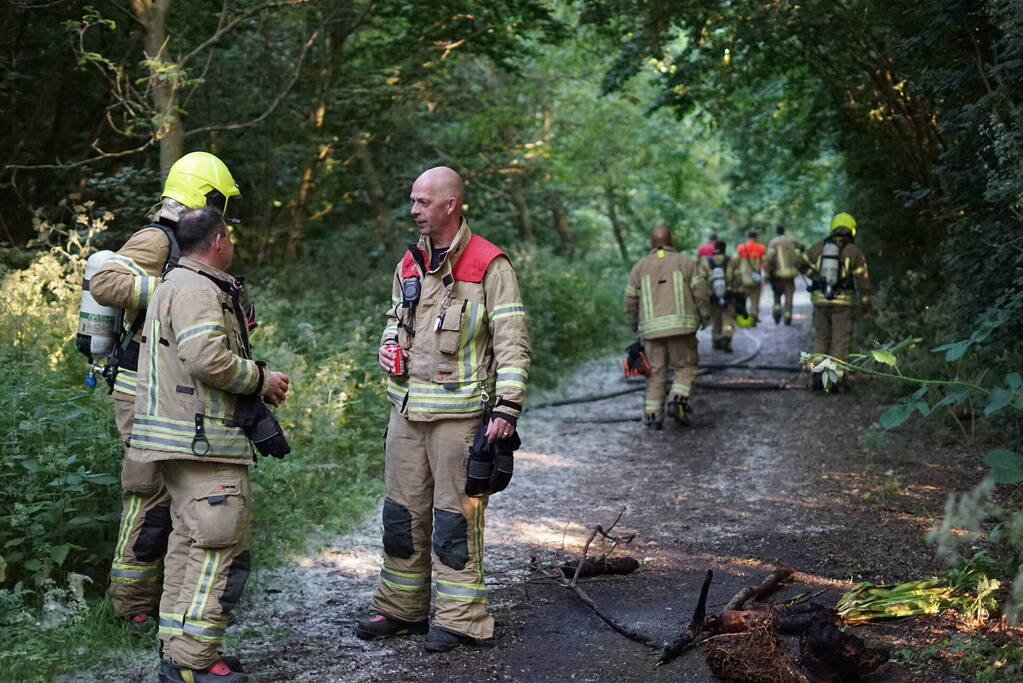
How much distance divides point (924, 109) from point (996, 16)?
19.1ft

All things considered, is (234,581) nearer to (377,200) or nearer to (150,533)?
(150,533)

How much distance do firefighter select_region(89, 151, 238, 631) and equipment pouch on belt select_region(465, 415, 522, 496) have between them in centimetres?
155

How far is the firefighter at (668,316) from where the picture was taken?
10.9 metres

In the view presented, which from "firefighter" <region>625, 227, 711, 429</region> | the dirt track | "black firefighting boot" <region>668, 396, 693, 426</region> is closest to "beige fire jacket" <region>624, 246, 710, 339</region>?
"firefighter" <region>625, 227, 711, 429</region>

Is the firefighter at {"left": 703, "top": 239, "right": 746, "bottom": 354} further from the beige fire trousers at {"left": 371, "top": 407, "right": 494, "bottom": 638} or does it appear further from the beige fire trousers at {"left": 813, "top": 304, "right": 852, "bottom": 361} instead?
the beige fire trousers at {"left": 371, "top": 407, "right": 494, "bottom": 638}

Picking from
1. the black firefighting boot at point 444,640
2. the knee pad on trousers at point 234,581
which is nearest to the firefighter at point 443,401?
the black firefighting boot at point 444,640

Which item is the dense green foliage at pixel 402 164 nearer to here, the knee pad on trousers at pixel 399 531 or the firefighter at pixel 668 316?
the knee pad on trousers at pixel 399 531

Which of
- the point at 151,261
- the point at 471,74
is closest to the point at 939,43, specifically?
the point at 151,261

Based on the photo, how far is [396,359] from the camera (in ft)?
16.7

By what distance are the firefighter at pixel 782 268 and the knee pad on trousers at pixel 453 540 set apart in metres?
14.4

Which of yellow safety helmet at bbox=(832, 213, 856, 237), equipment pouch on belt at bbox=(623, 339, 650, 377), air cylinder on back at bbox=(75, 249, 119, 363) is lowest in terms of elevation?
equipment pouch on belt at bbox=(623, 339, 650, 377)

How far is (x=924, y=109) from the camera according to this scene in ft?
35.8

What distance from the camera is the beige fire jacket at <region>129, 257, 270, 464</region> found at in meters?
4.20

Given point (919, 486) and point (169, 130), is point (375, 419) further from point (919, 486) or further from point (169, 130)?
point (919, 486)
